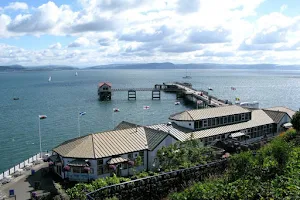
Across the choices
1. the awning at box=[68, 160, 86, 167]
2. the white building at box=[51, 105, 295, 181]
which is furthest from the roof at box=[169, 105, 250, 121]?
the awning at box=[68, 160, 86, 167]

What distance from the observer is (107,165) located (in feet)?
96.9

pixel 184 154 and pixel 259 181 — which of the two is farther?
pixel 184 154

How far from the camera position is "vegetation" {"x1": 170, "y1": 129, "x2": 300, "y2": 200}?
1131 centimetres

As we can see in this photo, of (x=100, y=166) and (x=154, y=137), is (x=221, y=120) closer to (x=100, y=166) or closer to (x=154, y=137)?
(x=154, y=137)

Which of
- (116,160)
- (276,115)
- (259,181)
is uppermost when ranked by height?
(259,181)

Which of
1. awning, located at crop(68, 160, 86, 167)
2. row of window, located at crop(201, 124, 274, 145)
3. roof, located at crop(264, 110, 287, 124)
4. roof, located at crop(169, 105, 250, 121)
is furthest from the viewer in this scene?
roof, located at crop(264, 110, 287, 124)

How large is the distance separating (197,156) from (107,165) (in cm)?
897

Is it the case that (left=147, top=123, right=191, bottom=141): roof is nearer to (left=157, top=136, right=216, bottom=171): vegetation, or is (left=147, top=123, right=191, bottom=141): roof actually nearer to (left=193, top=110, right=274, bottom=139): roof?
(left=193, top=110, right=274, bottom=139): roof

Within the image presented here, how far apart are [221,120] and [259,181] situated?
2935 centimetres

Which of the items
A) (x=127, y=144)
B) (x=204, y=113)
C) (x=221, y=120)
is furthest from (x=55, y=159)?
(x=221, y=120)

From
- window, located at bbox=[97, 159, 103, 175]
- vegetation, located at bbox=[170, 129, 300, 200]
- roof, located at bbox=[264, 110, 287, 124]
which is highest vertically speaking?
vegetation, located at bbox=[170, 129, 300, 200]

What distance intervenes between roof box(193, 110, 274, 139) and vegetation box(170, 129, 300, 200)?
2051 cm

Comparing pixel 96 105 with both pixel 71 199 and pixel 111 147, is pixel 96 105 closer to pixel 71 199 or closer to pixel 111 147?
pixel 111 147

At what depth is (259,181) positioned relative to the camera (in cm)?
1317
